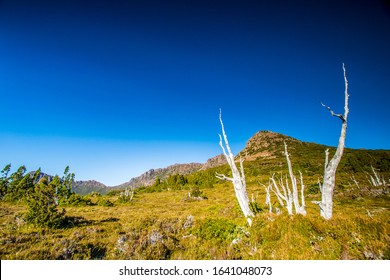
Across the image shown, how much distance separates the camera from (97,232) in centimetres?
Answer: 1260

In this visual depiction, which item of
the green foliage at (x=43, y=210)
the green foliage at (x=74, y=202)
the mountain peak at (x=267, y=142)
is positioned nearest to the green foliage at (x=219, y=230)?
the green foliage at (x=43, y=210)

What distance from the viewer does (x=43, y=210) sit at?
48.6 feet

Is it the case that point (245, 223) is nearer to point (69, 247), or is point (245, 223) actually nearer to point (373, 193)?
point (69, 247)

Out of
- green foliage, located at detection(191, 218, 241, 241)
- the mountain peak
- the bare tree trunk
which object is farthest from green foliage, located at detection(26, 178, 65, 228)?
the mountain peak

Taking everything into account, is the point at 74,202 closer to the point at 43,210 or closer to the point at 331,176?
the point at 43,210

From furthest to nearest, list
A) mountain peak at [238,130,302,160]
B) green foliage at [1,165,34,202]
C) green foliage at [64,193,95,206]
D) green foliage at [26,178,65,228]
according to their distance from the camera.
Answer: mountain peak at [238,130,302,160] → green foliage at [1,165,34,202] → green foliage at [64,193,95,206] → green foliage at [26,178,65,228]

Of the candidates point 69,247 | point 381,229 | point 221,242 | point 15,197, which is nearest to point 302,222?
point 381,229

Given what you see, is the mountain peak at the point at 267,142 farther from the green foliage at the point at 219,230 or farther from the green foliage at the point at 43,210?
the green foliage at the point at 219,230

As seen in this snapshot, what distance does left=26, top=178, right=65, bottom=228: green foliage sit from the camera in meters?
14.4

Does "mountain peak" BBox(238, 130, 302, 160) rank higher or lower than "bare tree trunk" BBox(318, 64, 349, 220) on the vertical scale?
higher

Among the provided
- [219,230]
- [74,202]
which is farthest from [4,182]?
[219,230]

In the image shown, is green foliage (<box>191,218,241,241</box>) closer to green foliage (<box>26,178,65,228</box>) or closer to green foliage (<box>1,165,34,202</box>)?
green foliage (<box>26,178,65,228</box>)

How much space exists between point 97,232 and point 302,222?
12502mm

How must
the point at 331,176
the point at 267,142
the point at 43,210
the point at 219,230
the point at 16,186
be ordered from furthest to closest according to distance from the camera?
the point at 267,142 → the point at 16,186 → the point at 43,210 → the point at 219,230 → the point at 331,176
